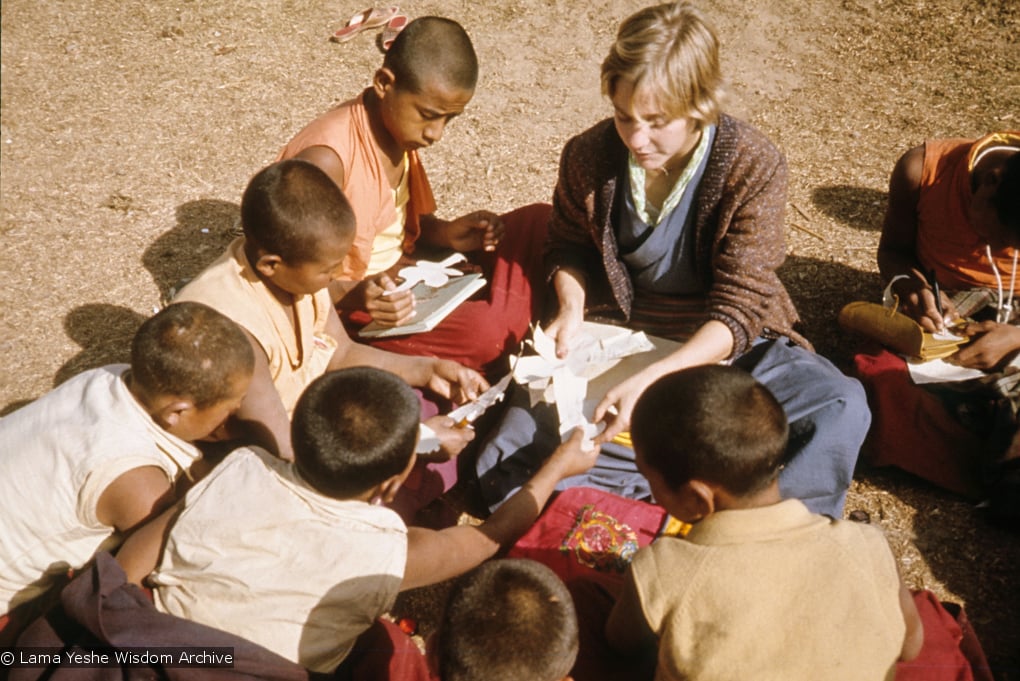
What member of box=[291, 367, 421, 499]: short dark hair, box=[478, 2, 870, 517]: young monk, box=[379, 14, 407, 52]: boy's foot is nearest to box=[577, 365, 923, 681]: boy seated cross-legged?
box=[291, 367, 421, 499]: short dark hair

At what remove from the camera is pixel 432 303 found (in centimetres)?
344

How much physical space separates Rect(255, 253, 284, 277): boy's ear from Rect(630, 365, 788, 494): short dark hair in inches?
57.1

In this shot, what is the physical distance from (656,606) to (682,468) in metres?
0.37

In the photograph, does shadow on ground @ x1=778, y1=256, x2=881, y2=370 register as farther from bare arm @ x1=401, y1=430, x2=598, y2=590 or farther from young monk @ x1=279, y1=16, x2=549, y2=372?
bare arm @ x1=401, y1=430, x2=598, y2=590

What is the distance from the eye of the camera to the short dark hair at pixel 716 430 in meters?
2.03

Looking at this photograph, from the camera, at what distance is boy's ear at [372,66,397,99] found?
3.30m

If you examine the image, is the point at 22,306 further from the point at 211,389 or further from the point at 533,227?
the point at 533,227

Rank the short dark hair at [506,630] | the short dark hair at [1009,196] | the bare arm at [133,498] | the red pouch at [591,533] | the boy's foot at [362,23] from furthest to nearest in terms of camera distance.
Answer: the boy's foot at [362,23] < the short dark hair at [1009,196] < the red pouch at [591,533] < the bare arm at [133,498] < the short dark hair at [506,630]

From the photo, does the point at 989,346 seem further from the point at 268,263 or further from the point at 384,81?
the point at 268,263

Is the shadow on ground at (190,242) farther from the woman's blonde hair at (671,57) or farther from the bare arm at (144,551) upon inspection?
the woman's blonde hair at (671,57)

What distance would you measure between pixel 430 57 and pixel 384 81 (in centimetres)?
25

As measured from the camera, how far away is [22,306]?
4309 mm

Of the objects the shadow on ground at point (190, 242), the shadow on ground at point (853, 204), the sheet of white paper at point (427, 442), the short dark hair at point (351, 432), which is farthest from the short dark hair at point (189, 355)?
the shadow on ground at point (853, 204)

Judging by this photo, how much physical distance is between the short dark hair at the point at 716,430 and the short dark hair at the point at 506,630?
19.3 inches
